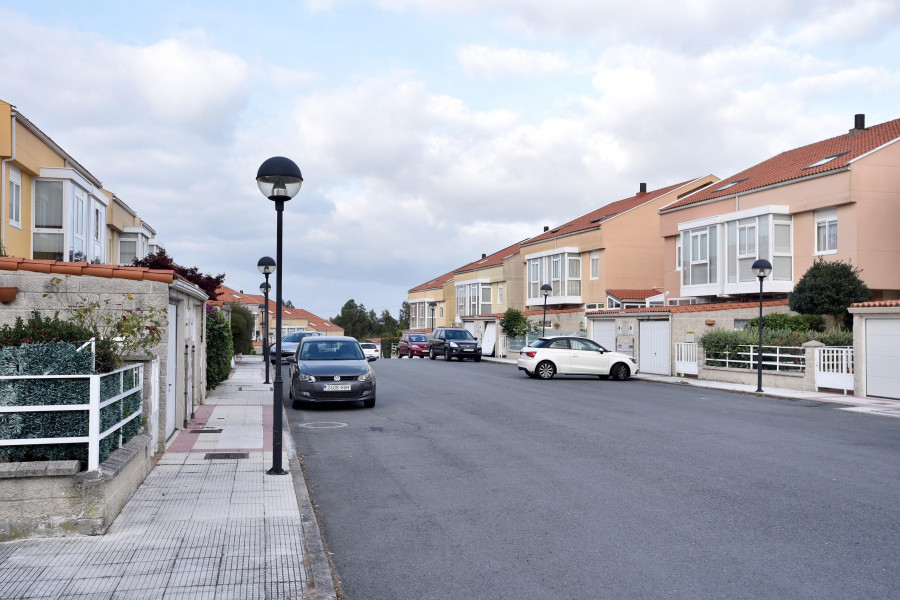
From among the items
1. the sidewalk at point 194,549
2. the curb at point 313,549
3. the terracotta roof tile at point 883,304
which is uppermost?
the terracotta roof tile at point 883,304

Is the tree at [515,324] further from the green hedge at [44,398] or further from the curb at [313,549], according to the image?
the green hedge at [44,398]

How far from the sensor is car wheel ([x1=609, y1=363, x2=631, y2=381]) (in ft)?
87.5

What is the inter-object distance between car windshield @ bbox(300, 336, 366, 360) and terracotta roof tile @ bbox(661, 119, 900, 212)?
2004 cm

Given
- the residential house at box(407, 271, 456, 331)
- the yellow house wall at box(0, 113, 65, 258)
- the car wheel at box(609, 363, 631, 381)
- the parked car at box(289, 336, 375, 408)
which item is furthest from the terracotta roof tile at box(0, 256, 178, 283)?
the residential house at box(407, 271, 456, 331)

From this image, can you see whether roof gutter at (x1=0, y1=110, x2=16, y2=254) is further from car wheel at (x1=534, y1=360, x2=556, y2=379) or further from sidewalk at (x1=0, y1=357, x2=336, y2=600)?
car wheel at (x1=534, y1=360, x2=556, y2=379)

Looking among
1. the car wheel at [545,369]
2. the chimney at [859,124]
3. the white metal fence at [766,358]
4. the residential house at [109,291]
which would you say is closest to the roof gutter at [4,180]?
the residential house at [109,291]

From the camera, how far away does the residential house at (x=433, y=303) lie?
3076 inches

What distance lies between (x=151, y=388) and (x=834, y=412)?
14.3 m

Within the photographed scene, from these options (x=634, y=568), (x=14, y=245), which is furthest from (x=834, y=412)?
(x=14, y=245)

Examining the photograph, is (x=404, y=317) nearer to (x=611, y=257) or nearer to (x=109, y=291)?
(x=611, y=257)

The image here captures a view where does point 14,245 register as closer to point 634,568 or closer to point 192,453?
point 192,453

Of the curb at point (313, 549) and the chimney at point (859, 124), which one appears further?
the chimney at point (859, 124)

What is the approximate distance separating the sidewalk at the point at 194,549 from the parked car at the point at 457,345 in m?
31.8

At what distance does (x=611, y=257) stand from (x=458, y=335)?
32.7 feet
